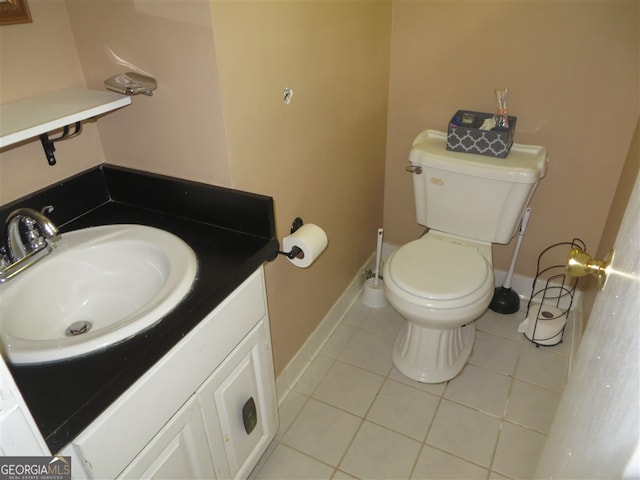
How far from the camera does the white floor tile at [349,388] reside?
6.01ft

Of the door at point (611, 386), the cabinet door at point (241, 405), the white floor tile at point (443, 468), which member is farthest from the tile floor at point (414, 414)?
the door at point (611, 386)

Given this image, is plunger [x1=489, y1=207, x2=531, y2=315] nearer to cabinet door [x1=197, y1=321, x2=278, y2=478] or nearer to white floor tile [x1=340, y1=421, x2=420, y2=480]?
white floor tile [x1=340, y1=421, x2=420, y2=480]

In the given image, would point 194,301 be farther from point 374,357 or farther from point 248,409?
point 374,357

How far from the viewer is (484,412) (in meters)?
1.78

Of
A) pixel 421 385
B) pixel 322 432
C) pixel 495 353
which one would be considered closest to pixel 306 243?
pixel 322 432

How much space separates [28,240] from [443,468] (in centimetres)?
140

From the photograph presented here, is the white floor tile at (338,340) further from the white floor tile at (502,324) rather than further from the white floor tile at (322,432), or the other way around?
the white floor tile at (502,324)

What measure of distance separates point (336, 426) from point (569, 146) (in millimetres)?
1393

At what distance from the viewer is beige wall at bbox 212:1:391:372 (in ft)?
4.03

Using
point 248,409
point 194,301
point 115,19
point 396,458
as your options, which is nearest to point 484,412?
point 396,458

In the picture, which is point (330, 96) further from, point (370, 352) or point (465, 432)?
point (465, 432)

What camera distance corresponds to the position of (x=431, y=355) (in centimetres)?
191

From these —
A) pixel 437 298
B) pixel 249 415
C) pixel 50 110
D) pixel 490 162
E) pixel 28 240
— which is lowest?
pixel 249 415

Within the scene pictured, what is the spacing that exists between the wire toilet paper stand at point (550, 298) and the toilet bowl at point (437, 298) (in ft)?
0.90
